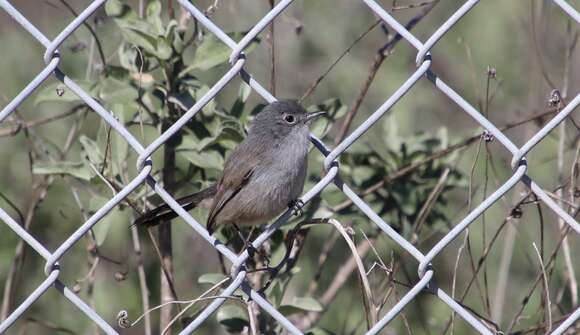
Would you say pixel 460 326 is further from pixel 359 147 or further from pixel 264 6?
pixel 264 6

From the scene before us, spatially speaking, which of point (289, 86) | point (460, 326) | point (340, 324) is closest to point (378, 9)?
point (340, 324)

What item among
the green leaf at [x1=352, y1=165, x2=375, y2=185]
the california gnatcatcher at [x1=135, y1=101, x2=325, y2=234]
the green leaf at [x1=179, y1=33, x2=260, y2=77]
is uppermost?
the green leaf at [x1=179, y1=33, x2=260, y2=77]

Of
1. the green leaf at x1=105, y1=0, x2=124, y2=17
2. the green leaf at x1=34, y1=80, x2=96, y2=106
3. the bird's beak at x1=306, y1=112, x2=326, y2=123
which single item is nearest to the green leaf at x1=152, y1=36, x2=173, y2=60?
the green leaf at x1=105, y1=0, x2=124, y2=17

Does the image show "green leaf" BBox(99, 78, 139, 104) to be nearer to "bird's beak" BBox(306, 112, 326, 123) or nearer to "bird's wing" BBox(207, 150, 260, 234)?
"bird's wing" BBox(207, 150, 260, 234)

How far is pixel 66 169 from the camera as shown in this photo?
3.41 meters

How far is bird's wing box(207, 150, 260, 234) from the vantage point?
3.48 m

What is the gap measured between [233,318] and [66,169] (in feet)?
3.01

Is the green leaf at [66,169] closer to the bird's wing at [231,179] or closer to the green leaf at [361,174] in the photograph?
the bird's wing at [231,179]

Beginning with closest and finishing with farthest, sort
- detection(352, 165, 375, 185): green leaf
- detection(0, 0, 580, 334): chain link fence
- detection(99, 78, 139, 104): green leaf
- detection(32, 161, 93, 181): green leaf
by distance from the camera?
detection(0, 0, 580, 334): chain link fence → detection(99, 78, 139, 104): green leaf → detection(32, 161, 93, 181): green leaf → detection(352, 165, 375, 185): green leaf

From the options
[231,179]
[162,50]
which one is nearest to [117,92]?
[162,50]

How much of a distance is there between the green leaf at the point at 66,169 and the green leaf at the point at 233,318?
78 cm

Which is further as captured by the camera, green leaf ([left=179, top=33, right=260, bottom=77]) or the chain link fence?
green leaf ([left=179, top=33, right=260, bottom=77])

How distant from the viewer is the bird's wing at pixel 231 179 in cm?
348

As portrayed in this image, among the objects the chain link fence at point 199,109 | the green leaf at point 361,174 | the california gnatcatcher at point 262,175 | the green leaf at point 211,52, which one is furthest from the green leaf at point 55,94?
the green leaf at point 361,174
